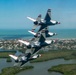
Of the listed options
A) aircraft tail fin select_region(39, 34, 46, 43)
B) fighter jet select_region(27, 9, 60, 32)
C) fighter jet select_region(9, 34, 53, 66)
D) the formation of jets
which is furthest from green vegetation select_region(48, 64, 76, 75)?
aircraft tail fin select_region(39, 34, 46, 43)

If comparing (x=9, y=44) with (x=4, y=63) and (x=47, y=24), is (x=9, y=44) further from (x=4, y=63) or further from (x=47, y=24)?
(x=47, y=24)

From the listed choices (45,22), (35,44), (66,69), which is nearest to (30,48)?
(35,44)

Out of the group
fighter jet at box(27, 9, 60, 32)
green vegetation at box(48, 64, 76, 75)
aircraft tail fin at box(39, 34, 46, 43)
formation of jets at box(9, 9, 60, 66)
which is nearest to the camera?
formation of jets at box(9, 9, 60, 66)

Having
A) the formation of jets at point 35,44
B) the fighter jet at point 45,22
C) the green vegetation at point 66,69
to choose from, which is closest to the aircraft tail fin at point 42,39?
the formation of jets at point 35,44

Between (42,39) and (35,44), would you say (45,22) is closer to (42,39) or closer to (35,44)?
(42,39)

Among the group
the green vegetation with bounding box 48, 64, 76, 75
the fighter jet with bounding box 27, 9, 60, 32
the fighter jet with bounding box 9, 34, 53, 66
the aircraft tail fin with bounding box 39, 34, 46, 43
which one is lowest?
the green vegetation with bounding box 48, 64, 76, 75

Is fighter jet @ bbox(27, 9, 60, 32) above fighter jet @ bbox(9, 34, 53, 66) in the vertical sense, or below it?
above

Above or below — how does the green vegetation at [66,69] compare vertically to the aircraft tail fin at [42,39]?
below

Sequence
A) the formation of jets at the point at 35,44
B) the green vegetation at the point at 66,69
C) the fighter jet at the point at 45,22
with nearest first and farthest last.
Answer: the formation of jets at the point at 35,44 < the fighter jet at the point at 45,22 < the green vegetation at the point at 66,69

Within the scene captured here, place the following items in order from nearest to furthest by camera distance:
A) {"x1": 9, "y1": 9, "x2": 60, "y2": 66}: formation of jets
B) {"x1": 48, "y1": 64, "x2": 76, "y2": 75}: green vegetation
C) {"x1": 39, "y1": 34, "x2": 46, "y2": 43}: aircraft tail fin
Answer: {"x1": 9, "y1": 9, "x2": 60, "y2": 66}: formation of jets
{"x1": 39, "y1": 34, "x2": 46, "y2": 43}: aircraft tail fin
{"x1": 48, "y1": 64, "x2": 76, "y2": 75}: green vegetation

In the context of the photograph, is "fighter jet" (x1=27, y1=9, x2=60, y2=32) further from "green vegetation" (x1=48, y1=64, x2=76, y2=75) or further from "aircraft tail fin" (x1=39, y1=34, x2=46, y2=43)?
"green vegetation" (x1=48, y1=64, x2=76, y2=75)

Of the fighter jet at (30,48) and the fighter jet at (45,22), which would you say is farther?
the fighter jet at (45,22)

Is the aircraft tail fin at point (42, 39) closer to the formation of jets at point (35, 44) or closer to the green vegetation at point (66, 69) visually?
the formation of jets at point (35, 44)
